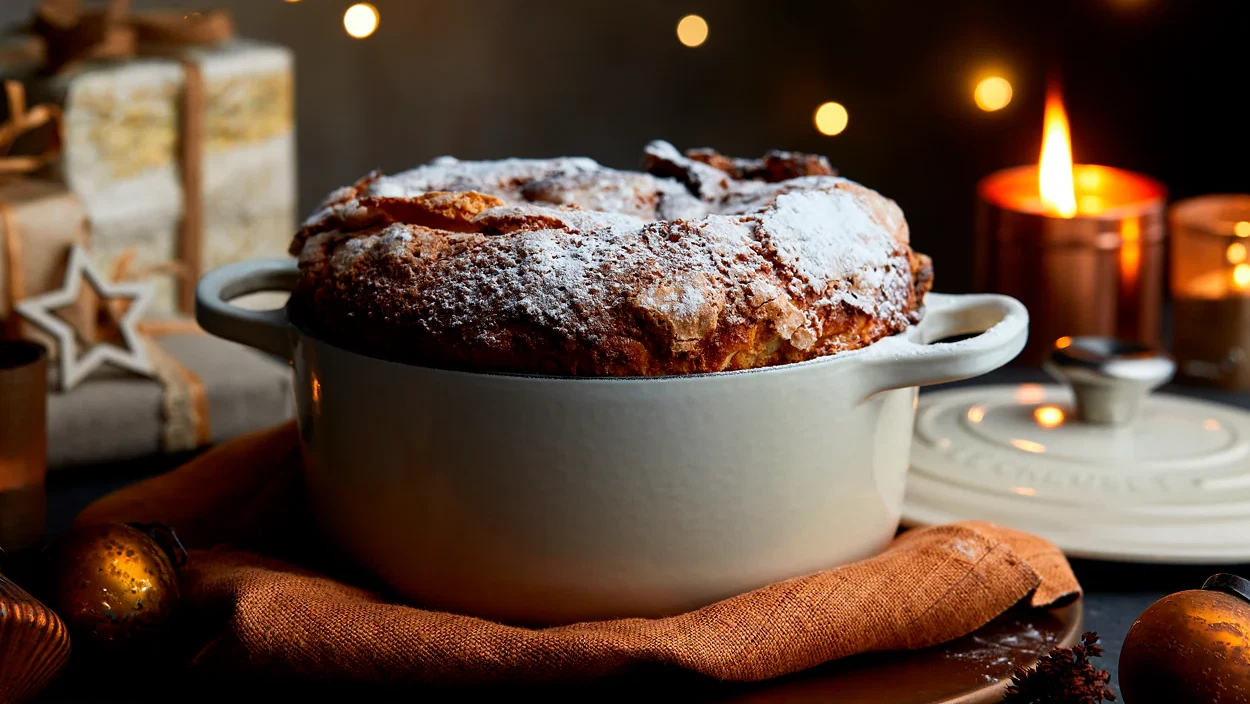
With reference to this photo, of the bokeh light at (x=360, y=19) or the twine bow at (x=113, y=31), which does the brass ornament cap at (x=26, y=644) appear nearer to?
the twine bow at (x=113, y=31)

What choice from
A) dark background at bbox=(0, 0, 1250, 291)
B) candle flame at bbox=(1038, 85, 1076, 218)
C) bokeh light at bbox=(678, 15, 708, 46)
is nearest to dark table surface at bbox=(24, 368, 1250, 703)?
candle flame at bbox=(1038, 85, 1076, 218)

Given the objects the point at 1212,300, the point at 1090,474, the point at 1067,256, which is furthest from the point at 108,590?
the point at 1212,300

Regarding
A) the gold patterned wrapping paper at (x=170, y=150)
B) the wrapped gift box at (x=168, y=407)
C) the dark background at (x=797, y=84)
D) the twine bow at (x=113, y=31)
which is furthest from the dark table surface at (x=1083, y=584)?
the dark background at (x=797, y=84)

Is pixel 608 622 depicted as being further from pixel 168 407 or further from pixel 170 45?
pixel 170 45

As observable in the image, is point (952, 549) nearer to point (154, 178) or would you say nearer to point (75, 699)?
point (75, 699)

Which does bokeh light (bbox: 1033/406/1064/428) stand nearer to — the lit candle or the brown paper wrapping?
the lit candle

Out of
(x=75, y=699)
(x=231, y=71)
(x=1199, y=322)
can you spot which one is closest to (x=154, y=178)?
(x=231, y=71)
